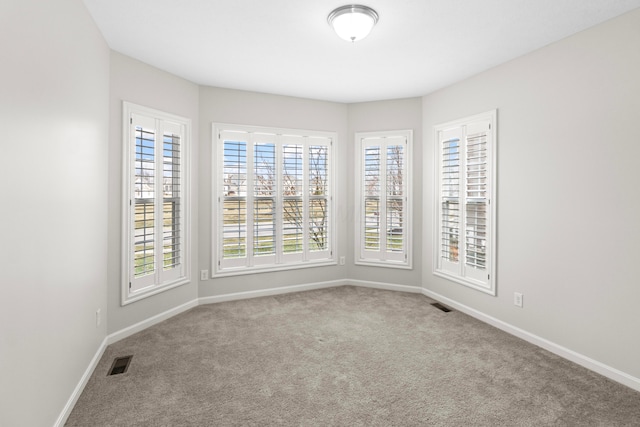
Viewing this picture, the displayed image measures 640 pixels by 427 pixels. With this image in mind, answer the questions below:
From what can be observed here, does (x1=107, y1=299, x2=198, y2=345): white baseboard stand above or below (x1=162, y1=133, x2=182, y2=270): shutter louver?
below

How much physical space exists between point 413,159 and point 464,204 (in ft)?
3.25

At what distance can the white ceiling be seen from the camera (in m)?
2.27

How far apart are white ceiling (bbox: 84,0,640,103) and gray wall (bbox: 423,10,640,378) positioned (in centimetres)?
26

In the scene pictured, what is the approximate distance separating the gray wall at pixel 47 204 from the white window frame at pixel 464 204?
11.7ft

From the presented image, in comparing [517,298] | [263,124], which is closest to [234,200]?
[263,124]

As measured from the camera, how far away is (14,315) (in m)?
1.43

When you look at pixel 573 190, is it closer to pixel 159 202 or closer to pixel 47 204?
pixel 47 204

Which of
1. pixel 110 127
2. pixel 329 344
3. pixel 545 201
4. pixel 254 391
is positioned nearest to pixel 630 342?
pixel 545 201

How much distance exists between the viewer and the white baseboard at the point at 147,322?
2943mm

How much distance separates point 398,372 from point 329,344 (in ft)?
2.26

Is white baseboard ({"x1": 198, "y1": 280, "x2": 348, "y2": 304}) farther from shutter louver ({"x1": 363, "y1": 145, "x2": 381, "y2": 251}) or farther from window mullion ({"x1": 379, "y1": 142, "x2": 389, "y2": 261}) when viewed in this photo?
window mullion ({"x1": 379, "y1": 142, "x2": 389, "y2": 261})

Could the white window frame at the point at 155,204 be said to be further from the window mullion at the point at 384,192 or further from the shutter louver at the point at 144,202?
the window mullion at the point at 384,192

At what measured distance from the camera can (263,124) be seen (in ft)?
13.7

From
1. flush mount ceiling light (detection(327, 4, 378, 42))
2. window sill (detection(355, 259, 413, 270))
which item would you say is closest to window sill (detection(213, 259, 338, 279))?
window sill (detection(355, 259, 413, 270))
